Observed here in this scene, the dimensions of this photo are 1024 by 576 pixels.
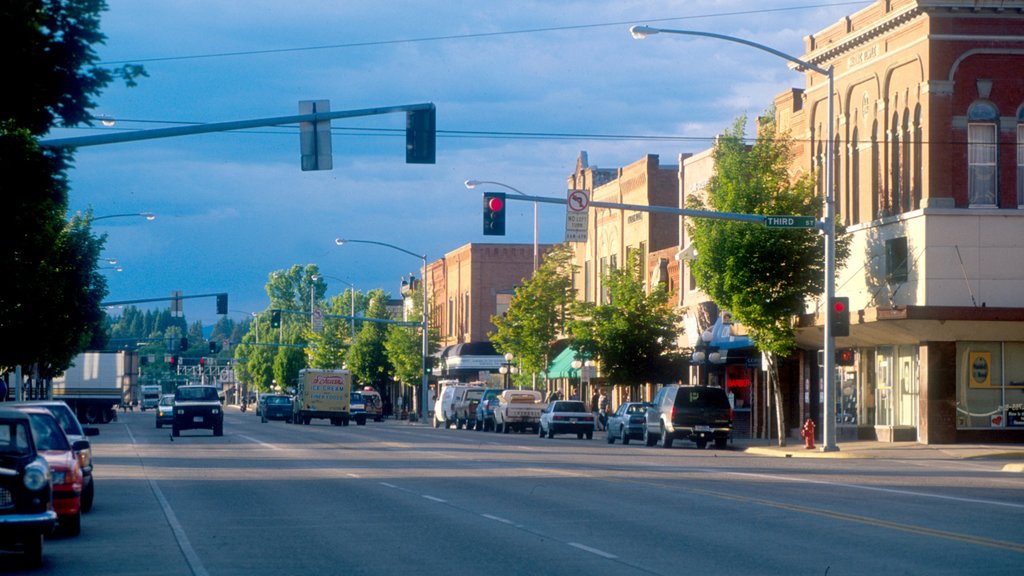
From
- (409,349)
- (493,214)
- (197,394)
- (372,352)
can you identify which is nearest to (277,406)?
(409,349)

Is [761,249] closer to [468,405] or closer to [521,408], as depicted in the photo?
[521,408]

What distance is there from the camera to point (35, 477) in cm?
1323

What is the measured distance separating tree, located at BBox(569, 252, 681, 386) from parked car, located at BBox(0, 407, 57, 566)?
43.9m

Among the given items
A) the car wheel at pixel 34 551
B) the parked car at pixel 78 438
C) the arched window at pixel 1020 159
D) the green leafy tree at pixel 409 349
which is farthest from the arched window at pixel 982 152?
the green leafy tree at pixel 409 349

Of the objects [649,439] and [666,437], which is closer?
[666,437]

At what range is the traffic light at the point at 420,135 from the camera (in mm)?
23156

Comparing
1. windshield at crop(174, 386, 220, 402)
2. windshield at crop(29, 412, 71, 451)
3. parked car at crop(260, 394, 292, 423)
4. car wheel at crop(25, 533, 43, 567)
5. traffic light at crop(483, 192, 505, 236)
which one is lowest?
parked car at crop(260, 394, 292, 423)

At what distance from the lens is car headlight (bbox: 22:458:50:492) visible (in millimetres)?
13188

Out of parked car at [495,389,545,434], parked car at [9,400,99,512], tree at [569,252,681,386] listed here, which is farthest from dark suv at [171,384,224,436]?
parked car at [9,400,99,512]

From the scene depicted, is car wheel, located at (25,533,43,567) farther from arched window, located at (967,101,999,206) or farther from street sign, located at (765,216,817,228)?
arched window, located at (967,101,999,206)

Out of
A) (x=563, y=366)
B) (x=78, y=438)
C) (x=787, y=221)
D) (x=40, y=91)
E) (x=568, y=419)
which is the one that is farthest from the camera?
(x=563, y=366)

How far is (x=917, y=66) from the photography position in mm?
40469

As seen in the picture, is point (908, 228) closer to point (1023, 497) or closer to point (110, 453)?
point (1023, 497)

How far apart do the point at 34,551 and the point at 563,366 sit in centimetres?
6116
